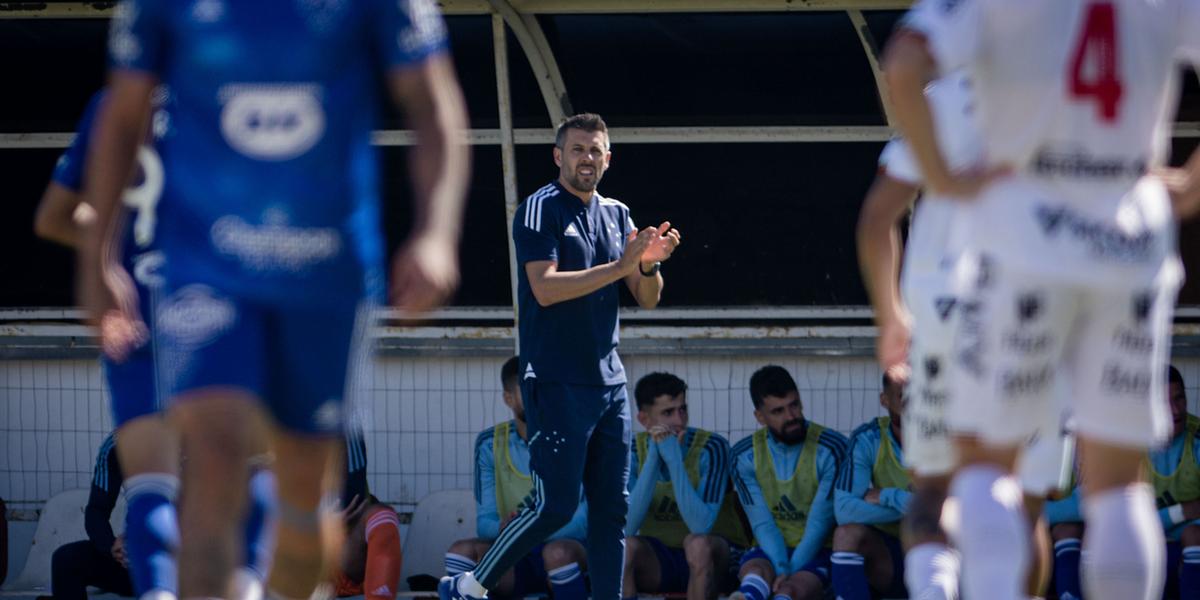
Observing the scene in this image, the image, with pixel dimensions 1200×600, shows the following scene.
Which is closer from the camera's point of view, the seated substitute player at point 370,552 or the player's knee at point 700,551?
the player's knee at point 700,551

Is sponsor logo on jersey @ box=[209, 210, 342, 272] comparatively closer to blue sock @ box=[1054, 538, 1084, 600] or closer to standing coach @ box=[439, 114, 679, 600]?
→ standing coach @ box=[439, 114, 679, 600]

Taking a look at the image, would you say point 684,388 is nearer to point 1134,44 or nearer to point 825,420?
point 825,420

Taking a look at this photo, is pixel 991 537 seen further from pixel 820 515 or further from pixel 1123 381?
pixel 820 515

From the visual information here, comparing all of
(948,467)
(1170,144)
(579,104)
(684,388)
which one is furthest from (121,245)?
(1170,144)

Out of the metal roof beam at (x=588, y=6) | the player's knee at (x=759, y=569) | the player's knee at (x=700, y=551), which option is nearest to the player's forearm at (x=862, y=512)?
the player's knee at (x=759, y=569)

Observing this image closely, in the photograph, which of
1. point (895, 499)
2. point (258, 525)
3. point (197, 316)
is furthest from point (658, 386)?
point (197, 316)

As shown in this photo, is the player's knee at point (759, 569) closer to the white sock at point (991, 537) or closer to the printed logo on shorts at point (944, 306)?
the printed logo on shorts at point (944, 306)

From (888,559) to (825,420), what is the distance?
55.9 inches

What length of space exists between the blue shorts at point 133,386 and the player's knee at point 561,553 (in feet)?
11.9

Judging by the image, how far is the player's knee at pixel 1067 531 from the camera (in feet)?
27.5

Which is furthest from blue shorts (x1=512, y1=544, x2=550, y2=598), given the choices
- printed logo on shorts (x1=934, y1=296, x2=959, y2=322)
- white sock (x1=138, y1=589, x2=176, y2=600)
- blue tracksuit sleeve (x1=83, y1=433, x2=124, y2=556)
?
white sock (x1=138, y1=589, x2=176, y2=600)

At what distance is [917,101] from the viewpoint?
4.28 m

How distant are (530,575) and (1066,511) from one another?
2673 millimetres

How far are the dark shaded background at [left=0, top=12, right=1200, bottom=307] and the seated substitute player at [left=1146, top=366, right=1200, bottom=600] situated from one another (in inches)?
52.7
